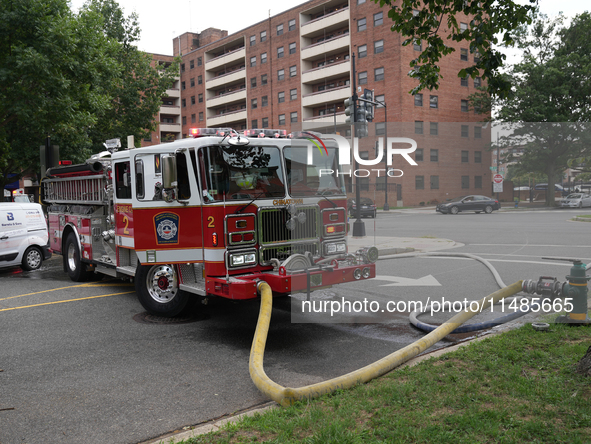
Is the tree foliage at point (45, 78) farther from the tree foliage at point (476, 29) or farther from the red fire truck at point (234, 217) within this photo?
the tree foliage at point (476, 29)

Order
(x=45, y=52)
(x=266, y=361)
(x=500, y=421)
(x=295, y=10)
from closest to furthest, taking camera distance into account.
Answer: (x=500, y=421)
(x=266, y=361)
(x=45, y=52)
(x=295, y=10)

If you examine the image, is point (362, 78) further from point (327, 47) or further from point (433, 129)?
point (433, 129)

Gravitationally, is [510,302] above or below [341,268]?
below

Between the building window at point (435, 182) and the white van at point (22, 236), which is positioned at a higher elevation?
the building window at point (435, 182)

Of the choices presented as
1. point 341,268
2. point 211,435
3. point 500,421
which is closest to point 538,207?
point 341,268

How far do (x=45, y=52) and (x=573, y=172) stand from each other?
51.8 ft

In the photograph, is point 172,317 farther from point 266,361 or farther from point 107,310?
point 266,361

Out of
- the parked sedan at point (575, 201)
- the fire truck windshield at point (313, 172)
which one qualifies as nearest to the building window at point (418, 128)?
the fire truck windshield at point (313, 172)

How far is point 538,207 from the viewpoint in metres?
16.4

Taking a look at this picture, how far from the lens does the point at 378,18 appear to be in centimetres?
4916

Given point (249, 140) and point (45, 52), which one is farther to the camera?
point (45, 52)

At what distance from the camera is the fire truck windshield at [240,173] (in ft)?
22.7

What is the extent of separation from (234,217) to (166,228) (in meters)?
1.22

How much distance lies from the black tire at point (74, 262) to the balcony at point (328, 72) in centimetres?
4375
